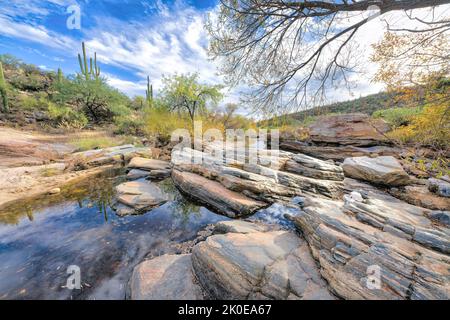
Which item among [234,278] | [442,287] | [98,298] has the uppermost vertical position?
[442,287]

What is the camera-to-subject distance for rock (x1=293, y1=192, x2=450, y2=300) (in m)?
1.63

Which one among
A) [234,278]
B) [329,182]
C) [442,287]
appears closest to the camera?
[442,287]

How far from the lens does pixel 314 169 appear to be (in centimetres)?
557

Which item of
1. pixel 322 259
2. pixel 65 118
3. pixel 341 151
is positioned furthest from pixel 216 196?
pixel 65 118

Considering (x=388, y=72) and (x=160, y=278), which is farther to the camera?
(x=388, y=72)

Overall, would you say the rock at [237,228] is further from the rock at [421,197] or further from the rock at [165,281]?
the rock at [421,197]

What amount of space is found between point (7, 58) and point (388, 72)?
36.8 m

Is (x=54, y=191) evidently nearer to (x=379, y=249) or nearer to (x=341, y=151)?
(x=379, y=249)

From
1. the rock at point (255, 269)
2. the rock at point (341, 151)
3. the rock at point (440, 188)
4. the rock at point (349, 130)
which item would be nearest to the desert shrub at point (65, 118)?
the rock at point (255, 269)

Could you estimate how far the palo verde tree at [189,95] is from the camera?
36.2ft

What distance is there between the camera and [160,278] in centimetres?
213
